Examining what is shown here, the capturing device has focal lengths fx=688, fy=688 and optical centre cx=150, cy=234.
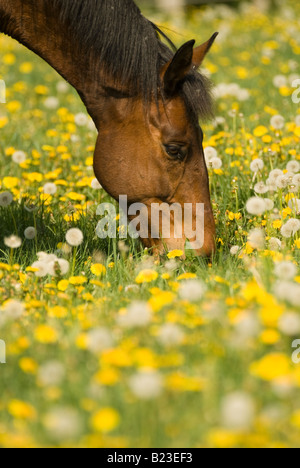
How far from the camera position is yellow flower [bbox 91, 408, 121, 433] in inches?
72.4

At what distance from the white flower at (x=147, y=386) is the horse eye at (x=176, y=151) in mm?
1897

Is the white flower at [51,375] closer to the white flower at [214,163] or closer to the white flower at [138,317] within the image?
the white flower at [138,317]

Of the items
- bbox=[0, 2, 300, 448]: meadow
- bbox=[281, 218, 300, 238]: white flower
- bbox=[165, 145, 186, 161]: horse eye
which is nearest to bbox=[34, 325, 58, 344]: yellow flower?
bbox=[0, 2, 300, 448]: meadow

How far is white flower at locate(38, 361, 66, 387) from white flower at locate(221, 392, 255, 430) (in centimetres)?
53

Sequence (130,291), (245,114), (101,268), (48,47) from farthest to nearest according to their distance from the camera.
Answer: (245,114) < (48,47) < (101,268) < (130,291)

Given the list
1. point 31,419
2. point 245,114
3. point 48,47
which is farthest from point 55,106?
point 31,419

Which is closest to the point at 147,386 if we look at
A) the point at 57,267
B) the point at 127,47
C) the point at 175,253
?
the point at 57,267

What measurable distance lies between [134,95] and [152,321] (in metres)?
1.59

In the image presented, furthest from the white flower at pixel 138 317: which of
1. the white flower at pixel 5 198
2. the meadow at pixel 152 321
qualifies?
the white flower at pixel 5 198

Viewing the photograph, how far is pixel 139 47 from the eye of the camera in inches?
144

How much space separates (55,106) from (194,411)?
5988mm

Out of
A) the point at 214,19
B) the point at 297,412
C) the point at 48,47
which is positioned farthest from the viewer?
the point at 214,19

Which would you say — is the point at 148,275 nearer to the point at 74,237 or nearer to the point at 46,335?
the point at 74,237
